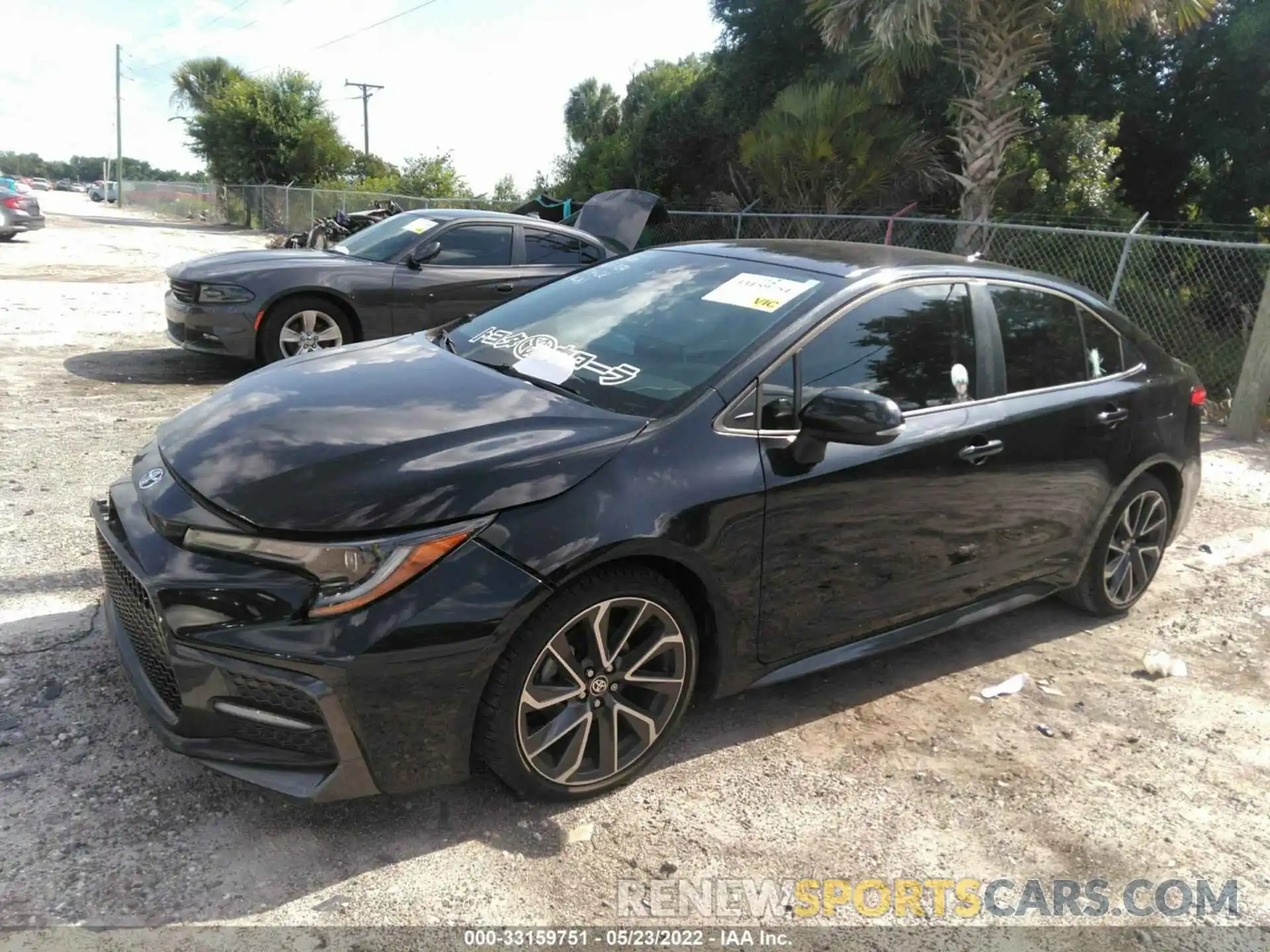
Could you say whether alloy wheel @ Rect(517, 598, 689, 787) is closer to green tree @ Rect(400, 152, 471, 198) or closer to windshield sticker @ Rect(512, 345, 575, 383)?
windshield sticker @ Rect(512, 345, 575, 383)

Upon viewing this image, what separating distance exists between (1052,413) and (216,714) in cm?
324

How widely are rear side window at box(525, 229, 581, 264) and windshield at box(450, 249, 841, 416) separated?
189 inches

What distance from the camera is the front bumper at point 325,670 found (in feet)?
8.22

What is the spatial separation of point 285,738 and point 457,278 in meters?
6.38

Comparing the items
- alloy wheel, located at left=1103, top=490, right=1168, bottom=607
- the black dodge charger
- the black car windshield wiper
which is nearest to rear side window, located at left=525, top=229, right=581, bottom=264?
the black dodge charger

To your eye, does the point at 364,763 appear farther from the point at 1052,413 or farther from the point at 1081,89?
the point at 1081,89

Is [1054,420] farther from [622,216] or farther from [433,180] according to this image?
[433,180]

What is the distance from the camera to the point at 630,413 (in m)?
3.10

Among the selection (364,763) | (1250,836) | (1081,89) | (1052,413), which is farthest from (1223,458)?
(1081,89)

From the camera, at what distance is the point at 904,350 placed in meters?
3.64

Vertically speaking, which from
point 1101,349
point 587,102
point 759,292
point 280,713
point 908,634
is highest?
point 587,102

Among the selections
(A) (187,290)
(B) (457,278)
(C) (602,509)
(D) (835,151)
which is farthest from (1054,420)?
(D) (835,151)

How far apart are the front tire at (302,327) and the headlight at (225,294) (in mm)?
226

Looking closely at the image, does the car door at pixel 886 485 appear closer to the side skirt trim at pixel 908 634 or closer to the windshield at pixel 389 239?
the side skirt trim at pixel 908 634
